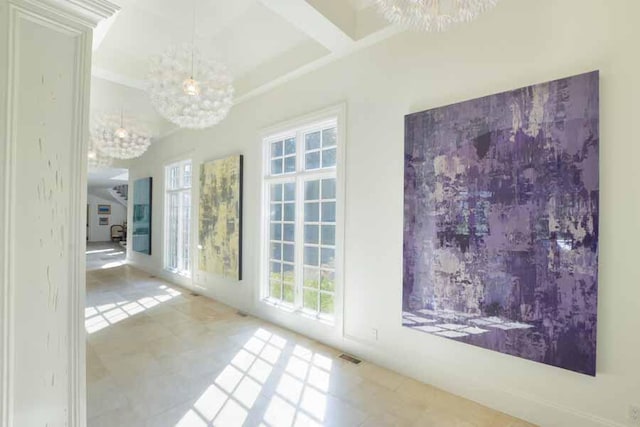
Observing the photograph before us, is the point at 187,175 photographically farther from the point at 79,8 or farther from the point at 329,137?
the point at 79,8

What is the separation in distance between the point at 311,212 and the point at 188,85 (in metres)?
2.02

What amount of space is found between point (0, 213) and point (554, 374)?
3260 mm

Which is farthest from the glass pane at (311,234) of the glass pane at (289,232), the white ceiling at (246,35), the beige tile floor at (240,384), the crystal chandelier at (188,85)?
the white ceiling at (246,35)

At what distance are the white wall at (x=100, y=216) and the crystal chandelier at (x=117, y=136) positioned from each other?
14.0 metres

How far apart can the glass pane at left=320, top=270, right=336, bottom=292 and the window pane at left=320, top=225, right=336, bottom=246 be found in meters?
0.36

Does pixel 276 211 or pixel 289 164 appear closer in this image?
pixel 289 164

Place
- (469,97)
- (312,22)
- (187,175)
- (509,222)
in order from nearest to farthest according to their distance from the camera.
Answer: (509,222)
(469,97)
(312,22)
(187,175)

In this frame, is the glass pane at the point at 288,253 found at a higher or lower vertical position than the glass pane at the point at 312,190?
lower

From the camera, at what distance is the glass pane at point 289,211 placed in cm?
418

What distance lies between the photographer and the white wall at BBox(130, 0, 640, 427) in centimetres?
197

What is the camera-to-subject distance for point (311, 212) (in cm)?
394

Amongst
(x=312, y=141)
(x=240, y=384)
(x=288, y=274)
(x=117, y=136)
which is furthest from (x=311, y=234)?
(x=117, y=136)

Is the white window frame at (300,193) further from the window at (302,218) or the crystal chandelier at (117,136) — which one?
the crystal chandelier at (117,136)

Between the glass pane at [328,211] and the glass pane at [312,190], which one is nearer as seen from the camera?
the glass pane at [328,211]
